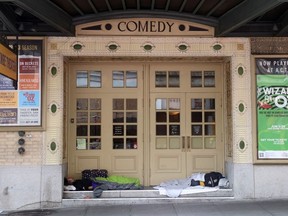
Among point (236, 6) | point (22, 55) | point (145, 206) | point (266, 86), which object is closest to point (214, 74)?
point (266, 86)

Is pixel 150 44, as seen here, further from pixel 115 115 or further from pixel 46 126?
pixel 46 126

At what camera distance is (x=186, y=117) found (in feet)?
31.6

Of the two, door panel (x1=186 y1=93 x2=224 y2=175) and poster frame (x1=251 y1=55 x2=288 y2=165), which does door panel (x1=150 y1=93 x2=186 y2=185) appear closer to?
door panel (x1=186 y1=93 x2=224 y2=175)

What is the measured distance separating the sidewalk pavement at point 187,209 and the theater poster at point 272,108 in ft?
3.87

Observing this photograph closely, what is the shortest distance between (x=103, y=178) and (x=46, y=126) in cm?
170

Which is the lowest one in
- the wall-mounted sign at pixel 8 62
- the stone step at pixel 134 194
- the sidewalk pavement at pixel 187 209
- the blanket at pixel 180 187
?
the sidewalk pavement at pixel 187 209

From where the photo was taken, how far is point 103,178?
9.13m

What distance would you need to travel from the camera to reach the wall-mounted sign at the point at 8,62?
295 inches

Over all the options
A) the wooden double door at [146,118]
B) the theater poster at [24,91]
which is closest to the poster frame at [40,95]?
the theater poster at [24,91]

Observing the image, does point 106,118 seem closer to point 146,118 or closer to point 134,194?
point 146,118

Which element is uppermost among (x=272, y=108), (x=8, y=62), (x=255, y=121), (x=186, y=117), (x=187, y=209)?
(x=8, y=62)

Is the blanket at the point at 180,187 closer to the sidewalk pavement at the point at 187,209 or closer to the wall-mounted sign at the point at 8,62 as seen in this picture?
the sidewalk pavement at the point at 187,209

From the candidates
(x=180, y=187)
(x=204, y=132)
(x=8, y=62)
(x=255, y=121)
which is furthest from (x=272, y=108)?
(x=8, y=62)

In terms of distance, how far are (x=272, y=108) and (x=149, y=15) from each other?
3.26m
